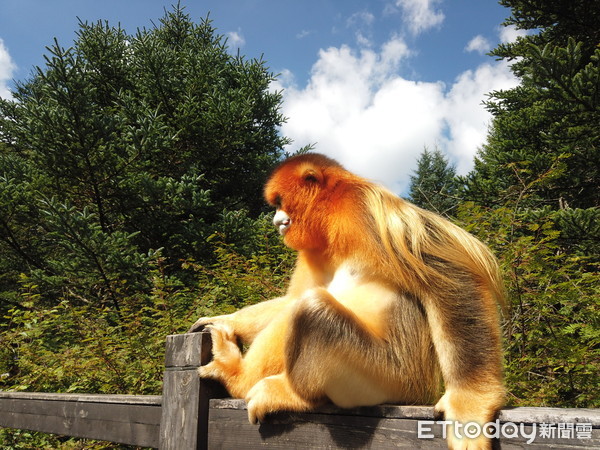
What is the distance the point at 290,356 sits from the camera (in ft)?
5.07

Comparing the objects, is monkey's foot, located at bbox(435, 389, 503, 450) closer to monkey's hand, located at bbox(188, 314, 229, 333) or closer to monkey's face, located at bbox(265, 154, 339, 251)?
monkey's face, located at bbox(265, 154, 339, 251)

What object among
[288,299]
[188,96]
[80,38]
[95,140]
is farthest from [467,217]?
[80,38]

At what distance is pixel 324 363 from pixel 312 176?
89 cm

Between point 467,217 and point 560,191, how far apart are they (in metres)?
4.79

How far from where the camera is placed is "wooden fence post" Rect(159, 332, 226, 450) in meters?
1.69

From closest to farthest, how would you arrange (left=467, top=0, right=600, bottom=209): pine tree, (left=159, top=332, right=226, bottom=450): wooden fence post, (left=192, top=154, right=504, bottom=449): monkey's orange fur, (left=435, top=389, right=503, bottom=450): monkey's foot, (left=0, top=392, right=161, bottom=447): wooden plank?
(left=435, top=389, right=503, bottom=450): monkey's foot
(left=192, top=154, right=504, bottom=449): monkey's orange fur
(left=159, top=332, right=226, bottom=450): wooden fence post
(left=0, top=392, right=161, bottom=447): wooden plank
(left=467, top=0, right=600, bottom=209): pine tree

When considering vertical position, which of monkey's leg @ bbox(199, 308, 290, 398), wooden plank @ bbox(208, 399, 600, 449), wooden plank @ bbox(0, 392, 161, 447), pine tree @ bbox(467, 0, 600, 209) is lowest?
wooden plank @ bbox(0, 392, 161, 447)

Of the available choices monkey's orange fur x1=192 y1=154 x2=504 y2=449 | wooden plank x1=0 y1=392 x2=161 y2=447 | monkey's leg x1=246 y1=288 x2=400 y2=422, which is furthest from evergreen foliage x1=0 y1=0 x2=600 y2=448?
monkey's leg x1=246 y1=288 x2=400 y2=422

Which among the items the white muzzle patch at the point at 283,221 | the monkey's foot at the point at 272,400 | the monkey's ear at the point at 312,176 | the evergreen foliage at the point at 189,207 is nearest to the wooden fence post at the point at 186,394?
the monkey's foot at the point at 272,400

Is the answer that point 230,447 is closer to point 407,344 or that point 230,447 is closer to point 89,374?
point 407,344

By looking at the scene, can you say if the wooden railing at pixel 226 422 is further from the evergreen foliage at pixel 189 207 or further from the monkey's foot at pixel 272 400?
the evergreen foliage at pixel 189 207

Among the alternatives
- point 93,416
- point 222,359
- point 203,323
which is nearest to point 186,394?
point 222,359

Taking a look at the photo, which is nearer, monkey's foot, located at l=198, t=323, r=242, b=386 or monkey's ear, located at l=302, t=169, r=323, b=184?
monkey's foot, located at l=198, t=323, r=242, b=386

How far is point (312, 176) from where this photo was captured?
2041 millimetres
